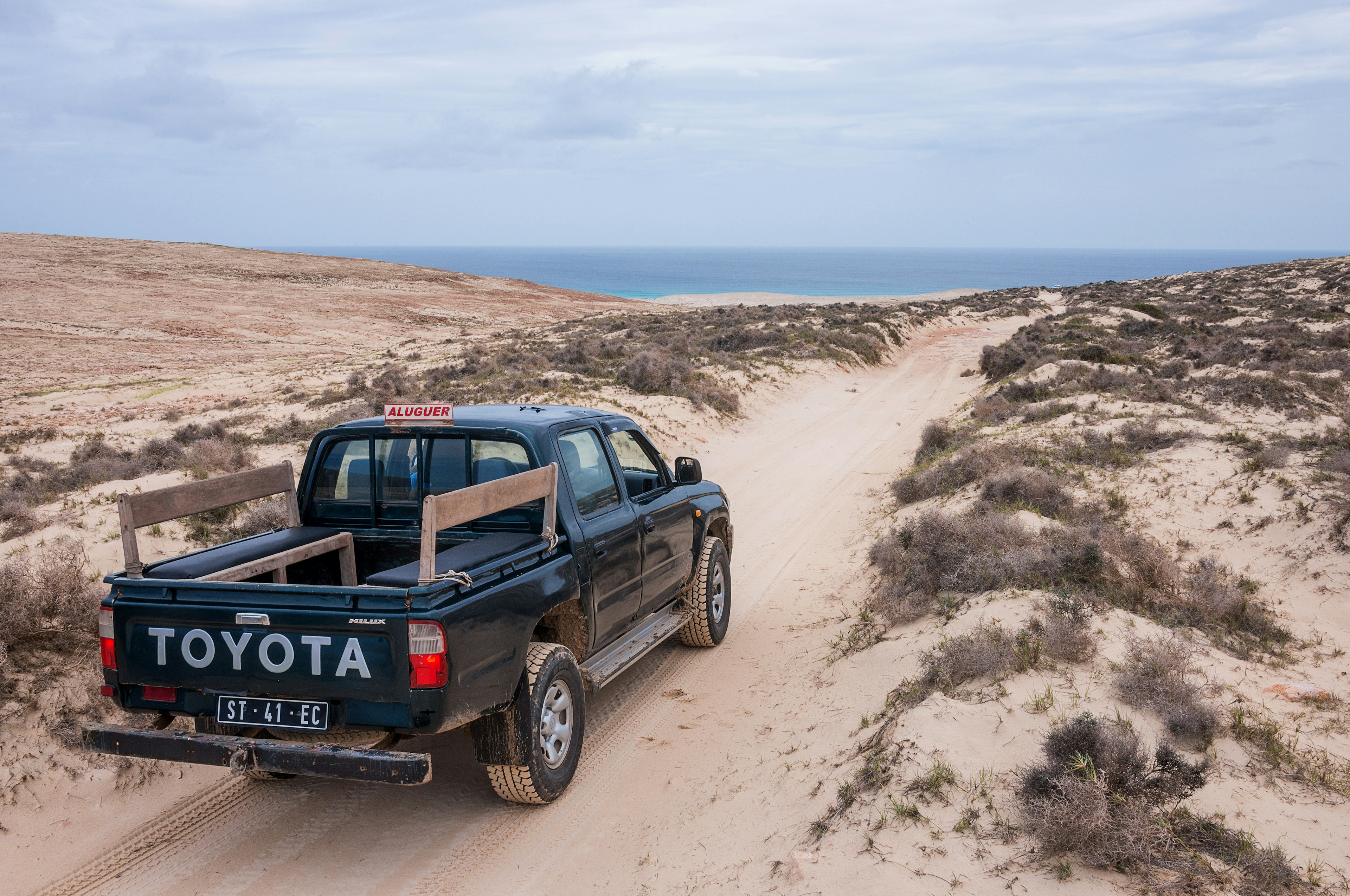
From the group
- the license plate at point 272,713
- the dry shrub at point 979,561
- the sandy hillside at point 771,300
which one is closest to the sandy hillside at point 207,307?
the sandy hillside at point 771,300

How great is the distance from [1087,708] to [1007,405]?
12.5 m

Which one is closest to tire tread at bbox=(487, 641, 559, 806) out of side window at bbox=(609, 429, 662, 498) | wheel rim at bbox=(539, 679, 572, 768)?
wheel rim at bbox=(539, 679, 572, 768)

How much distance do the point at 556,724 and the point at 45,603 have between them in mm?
3927

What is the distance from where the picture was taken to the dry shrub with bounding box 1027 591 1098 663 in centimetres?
539

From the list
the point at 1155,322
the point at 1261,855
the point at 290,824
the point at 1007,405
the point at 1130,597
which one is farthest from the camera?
the point at 1155,322

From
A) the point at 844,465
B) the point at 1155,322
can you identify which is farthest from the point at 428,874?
the point at 1155,322

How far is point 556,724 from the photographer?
4.92m

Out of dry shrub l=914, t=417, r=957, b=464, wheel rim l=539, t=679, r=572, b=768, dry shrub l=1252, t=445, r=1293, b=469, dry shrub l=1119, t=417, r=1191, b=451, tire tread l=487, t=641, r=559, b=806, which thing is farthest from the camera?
dry shrub l=914, t=417, r=957, b=464

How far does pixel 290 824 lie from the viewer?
480 cm

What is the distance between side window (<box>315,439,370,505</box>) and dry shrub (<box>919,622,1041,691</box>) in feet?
12.4

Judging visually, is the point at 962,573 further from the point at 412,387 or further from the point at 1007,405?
the point at 412,387

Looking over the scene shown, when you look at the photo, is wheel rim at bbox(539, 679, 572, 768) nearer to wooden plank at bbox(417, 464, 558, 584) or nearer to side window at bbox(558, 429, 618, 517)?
wooden plank at bbox(417, 464, 558, 584)

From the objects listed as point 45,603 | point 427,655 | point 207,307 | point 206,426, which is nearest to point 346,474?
point 427,655

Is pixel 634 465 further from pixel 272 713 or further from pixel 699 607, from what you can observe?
pixel 272 713
